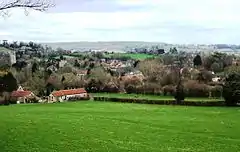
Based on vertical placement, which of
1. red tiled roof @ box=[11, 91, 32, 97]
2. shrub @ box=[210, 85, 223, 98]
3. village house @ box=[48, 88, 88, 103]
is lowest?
village house @ box=[48, 88, 88, 103]

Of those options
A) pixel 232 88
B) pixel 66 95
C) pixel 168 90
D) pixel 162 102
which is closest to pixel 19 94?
pixel 66 95

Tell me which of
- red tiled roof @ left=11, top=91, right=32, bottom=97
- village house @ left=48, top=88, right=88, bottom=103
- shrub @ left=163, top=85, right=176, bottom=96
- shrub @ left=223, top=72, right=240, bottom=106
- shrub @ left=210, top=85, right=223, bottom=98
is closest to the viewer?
shrub @ left=223, top=72, right=240, bottom=106

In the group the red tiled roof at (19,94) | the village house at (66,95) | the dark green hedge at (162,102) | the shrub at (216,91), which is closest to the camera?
the dark green hedge at (162,102)

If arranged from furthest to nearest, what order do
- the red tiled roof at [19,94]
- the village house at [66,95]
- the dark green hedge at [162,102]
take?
→ 1. the village house at [66,95]
2. the red tiled roof at [19,94]
3. the dark green hedge at [162,102]

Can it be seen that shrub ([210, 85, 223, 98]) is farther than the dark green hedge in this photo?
Yes

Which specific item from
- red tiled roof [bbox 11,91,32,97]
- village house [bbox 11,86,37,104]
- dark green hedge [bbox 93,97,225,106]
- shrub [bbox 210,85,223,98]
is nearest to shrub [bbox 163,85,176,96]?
shrub [bbox 210,85,223,98]

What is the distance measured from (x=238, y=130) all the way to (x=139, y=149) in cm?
1479

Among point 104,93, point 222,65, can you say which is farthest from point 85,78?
point 222,65

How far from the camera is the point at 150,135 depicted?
99.3ft

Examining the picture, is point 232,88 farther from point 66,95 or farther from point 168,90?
point 66,95

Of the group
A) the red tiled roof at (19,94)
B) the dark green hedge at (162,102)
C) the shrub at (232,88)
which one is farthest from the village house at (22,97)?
the shrub at (232,88)

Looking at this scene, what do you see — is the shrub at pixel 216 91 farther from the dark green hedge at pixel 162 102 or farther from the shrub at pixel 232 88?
the shrub at pixel 232 88

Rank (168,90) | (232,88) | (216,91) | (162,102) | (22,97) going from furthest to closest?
(168,90) → (22,97) → (216,91) → (162,102) → (232,88)

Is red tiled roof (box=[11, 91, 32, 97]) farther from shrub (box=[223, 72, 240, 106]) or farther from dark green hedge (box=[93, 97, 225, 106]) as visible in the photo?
shrub (box=[223, 72, 240, 106])
